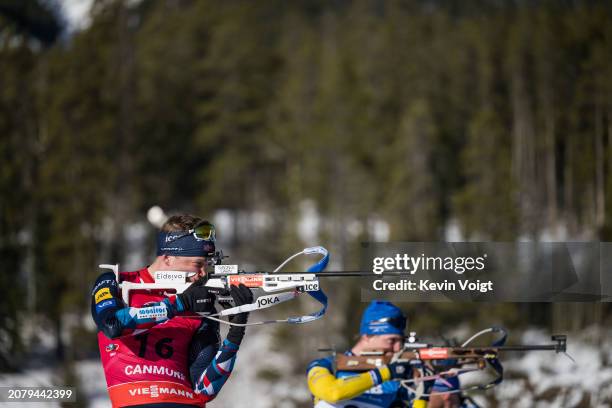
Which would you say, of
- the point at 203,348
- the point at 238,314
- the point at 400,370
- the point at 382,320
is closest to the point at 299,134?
the point at 382,320

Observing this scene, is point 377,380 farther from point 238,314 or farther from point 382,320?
point 238,314

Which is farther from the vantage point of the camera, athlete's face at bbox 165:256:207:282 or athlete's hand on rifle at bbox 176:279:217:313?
athlete's face at bbox 165:256:207:282

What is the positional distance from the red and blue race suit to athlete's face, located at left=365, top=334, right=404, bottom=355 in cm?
212

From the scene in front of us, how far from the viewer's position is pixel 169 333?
552 centimetres

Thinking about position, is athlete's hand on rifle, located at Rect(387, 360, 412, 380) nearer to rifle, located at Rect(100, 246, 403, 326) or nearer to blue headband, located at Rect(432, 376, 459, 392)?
blue headband, located at Rect(432, 376, 459, 392)

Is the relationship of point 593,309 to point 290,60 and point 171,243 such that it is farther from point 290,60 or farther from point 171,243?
point 290,60

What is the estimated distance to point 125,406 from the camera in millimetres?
5387

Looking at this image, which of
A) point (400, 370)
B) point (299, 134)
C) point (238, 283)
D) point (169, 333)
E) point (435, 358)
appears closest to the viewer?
point (238, 283)

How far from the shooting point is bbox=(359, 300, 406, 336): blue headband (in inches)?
293


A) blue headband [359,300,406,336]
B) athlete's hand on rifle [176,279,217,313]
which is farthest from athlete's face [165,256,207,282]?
blue headband [359,300,406,336]

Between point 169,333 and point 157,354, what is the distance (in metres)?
0.14

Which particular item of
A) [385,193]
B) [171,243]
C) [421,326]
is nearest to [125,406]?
[171,243]

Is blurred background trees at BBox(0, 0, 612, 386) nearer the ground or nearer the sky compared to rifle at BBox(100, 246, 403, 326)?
nearer the sky

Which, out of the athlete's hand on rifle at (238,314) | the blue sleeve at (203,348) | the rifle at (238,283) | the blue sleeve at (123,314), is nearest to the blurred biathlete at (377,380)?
the rifle at (238,283)
